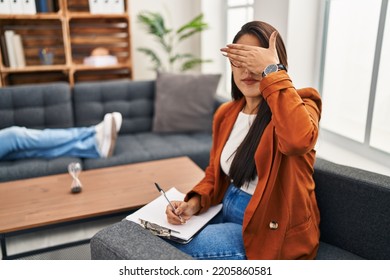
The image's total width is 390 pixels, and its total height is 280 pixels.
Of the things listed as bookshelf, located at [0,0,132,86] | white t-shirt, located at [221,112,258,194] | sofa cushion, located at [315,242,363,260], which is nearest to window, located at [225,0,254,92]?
bookshelf, located at [0,0,132,86]

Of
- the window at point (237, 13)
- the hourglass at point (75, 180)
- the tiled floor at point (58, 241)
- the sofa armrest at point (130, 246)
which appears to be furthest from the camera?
the window at point (237, 13)

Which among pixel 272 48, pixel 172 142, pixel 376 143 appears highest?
pixel 272 48

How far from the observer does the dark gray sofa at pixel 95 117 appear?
2113mm

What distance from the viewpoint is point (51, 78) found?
327cm

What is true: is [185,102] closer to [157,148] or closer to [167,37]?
[157,148]

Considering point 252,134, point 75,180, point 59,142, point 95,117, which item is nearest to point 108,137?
point 59,142

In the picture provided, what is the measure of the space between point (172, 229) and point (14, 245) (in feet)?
3.99

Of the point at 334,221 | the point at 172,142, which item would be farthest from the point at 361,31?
the point at 172,142

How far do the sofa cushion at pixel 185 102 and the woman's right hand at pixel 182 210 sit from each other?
1.42 m

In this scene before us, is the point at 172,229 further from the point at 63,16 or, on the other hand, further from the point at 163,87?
the point at 63,16

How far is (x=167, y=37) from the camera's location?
141 inches

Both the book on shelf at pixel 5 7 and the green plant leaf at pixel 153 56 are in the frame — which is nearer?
the book on shelf at pixel 5 7

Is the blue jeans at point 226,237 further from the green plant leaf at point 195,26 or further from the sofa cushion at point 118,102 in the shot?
the green plant leaf at point 195,26

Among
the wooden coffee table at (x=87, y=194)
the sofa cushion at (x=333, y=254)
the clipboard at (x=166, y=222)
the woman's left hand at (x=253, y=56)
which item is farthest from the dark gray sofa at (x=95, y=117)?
the woman's left hand at (x=253, y=56)
